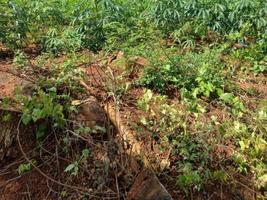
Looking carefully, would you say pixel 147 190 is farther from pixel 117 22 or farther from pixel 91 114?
pixel 117 22

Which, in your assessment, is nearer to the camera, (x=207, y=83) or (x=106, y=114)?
(x=106, y=114)

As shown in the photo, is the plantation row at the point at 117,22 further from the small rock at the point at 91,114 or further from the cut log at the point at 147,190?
the cut log at the point at 147,190

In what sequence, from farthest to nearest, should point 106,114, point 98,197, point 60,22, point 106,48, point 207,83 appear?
point 60,22
point 106,48
point 207,83
point 106,114
point 98,197

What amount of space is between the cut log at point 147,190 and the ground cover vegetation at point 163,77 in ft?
0.55

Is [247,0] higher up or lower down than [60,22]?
higher up

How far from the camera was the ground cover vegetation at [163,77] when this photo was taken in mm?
2775

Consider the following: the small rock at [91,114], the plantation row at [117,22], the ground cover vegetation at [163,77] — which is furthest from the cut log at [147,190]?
the plantation row at [117,22]

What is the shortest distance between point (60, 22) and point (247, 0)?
2.22 meters

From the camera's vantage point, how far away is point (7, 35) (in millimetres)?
4324

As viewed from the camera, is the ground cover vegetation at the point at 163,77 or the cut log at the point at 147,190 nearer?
the cut log at the point at 147,190

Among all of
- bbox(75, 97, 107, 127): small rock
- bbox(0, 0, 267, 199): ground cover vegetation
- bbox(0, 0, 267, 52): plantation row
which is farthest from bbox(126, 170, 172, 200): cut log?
bbox(0, 0, 267, 52): plantation row

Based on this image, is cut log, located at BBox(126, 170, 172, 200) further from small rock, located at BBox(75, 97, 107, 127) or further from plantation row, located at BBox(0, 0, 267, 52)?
plantation row, located at BBox(0, 0, 267, 52)

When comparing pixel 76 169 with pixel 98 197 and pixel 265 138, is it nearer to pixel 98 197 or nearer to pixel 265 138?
pixel 98 197

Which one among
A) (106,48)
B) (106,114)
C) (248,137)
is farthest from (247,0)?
(106,114)
